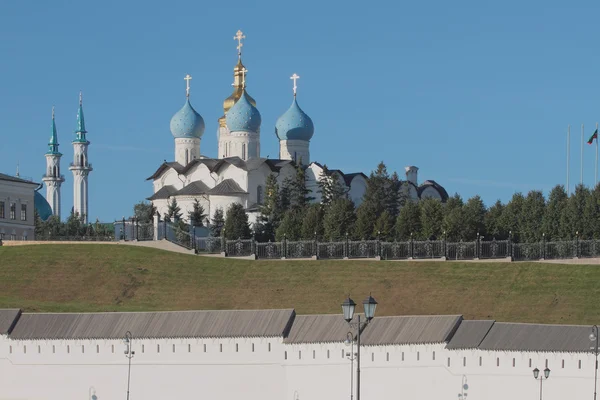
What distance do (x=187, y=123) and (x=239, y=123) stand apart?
4221 mm

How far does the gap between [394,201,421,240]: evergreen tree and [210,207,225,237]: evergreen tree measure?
37.1ft

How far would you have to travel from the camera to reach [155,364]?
69.4 metres

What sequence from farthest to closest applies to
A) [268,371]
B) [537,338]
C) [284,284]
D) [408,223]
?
[408,223] < [284,284] < [268,371] < [537,338]

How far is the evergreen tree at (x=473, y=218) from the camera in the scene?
9344 centimetres

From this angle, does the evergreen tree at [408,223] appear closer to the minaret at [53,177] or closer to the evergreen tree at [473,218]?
the evergreen tree at [473,218]

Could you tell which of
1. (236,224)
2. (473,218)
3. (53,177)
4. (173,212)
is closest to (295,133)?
(173,212)

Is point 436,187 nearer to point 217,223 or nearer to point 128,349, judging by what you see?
point 217,223

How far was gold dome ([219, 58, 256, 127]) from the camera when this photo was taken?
114m

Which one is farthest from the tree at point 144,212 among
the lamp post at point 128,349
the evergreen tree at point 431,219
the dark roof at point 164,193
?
the lamp post at point 128,349

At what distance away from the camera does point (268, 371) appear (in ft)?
223

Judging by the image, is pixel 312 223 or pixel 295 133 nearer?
pixel 312 223

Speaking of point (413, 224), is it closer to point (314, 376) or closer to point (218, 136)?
point (218, 136)

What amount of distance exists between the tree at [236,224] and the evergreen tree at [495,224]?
1387cm

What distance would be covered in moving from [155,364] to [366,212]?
30.5 m
